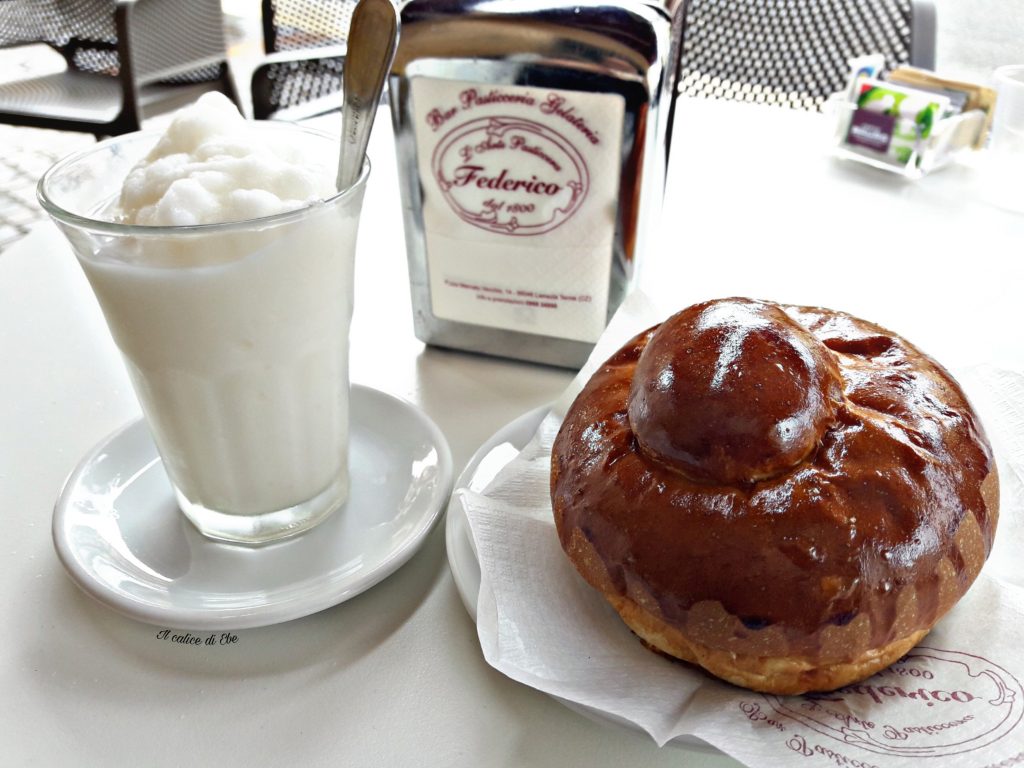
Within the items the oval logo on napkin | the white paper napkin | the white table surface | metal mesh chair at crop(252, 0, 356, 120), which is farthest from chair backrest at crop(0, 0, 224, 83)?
the oval logo on napkin

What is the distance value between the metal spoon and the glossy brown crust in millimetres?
257

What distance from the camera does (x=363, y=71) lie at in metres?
0.59

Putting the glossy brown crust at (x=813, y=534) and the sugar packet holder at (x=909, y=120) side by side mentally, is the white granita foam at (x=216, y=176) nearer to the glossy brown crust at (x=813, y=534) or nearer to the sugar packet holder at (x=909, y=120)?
the glossy brown crust at (x=813, y=534)

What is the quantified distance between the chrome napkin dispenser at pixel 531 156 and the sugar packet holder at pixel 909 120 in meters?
0.58

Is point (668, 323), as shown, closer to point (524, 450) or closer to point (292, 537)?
point (524, 450)

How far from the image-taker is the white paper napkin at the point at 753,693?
1.60ft

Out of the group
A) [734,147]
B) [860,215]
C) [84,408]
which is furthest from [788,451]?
[734,147]

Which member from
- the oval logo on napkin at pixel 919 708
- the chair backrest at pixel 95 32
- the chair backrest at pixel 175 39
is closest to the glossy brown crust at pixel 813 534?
the oval logo on napkin at pixel 919 708

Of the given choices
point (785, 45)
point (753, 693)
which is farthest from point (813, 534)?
point (785, 45)

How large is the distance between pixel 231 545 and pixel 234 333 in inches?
7.4

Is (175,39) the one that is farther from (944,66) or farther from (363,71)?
(944,66)

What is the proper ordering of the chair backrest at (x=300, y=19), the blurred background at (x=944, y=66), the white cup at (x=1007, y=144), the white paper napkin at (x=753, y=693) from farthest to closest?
the blurred background at (x=944, y=66) < the chair backrest at (x=300, y=19) < the white cup at (x=1007, y=144) < the white paper napkin at (x=753, y=693)

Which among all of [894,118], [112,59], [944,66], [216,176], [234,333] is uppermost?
[216,176]

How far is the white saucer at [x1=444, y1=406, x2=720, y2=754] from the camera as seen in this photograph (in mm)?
500
